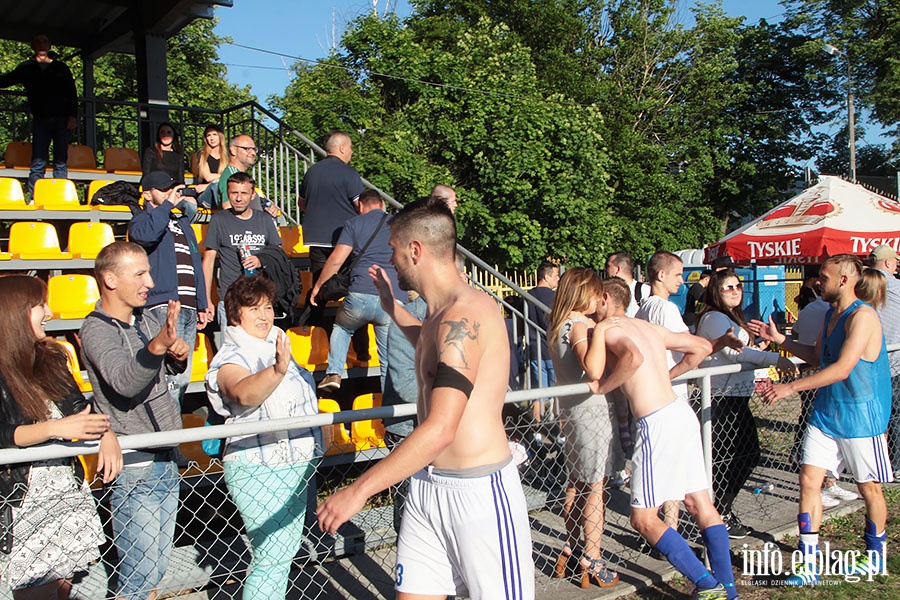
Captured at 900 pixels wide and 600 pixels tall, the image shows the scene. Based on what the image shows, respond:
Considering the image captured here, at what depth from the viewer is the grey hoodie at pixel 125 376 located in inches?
126

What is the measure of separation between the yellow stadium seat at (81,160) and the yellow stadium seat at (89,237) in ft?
9.62

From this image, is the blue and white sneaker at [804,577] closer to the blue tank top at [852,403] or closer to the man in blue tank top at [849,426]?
the man in blue tank top at [849,426]

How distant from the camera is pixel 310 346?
610 cm

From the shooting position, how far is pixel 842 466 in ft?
14.8

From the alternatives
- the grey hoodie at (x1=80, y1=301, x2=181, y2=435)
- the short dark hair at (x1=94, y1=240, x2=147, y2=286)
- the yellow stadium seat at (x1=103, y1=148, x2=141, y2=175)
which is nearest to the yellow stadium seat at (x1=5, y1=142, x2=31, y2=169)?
the yellow stadium seat at (x1=103, y1=148, x2=141, y2=175)

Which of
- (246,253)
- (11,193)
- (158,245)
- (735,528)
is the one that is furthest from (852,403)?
(11,193)

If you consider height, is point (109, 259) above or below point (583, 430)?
above

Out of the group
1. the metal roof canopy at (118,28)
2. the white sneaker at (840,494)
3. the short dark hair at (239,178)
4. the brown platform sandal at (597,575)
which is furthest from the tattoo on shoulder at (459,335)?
the metal roof canopy at (118,28)

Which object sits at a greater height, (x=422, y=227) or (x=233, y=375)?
(x=422, y=227)

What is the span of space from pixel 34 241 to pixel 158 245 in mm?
2151

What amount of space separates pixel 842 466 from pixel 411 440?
338 centimetres

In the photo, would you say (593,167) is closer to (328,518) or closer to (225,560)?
(225,560)

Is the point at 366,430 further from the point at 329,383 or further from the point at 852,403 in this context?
the point at 852,403

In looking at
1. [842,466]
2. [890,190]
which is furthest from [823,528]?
[890,190]
